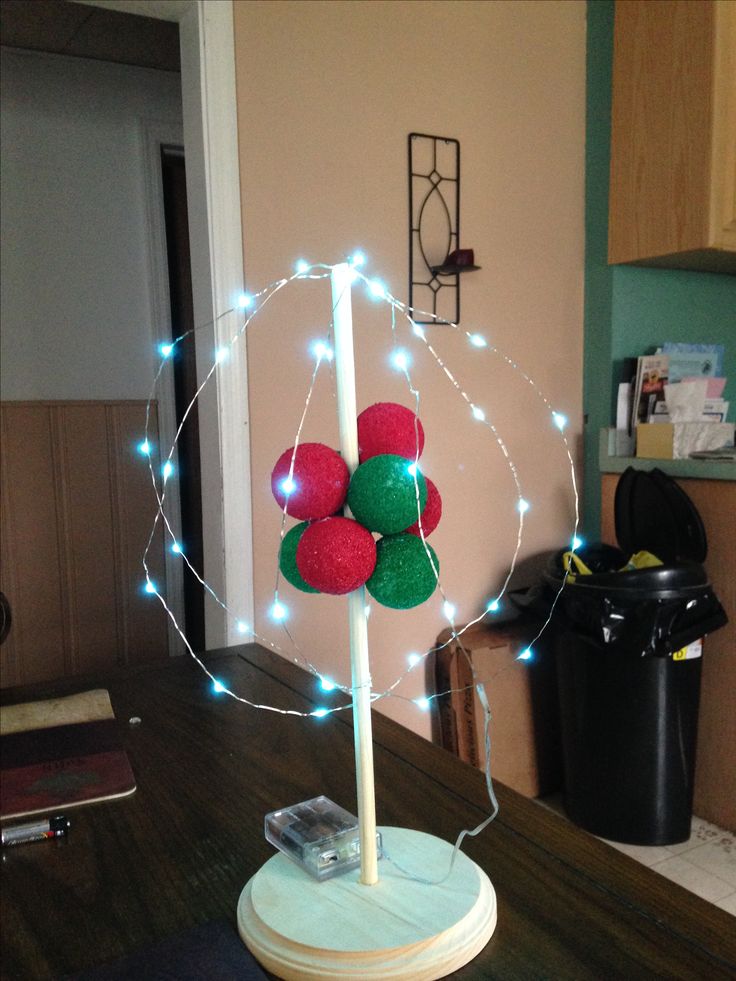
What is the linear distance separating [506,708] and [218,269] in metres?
1.46

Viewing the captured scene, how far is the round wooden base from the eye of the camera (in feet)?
2.15

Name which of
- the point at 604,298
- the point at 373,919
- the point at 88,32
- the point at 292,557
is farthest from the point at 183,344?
the point at 373,919

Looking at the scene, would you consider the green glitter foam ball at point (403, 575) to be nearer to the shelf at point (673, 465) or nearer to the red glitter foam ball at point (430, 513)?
the red glitter foam ball at point (430, 513)

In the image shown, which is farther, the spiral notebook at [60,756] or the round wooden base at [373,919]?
the spiral notebook at [60,756]

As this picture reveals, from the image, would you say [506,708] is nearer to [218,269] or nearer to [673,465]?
[673,465]

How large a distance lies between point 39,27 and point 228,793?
2642 millimetres

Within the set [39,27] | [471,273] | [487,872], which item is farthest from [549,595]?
[39,27]

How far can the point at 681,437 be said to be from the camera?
2.41 metres

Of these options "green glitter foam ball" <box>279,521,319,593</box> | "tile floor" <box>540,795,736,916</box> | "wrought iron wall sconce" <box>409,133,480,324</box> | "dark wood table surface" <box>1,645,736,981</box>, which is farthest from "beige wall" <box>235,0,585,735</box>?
"green glitter foam ball" <box>279,521,319,593</box>

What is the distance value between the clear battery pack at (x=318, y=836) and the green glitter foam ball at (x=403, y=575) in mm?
245

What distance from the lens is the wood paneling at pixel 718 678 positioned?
228 cm

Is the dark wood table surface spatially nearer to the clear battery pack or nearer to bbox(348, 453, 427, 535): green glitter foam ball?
the clear battery pack

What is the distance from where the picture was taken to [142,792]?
3.27ft

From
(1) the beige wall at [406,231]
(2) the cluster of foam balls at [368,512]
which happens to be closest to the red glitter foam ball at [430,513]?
Result: (2) the cluster of foam balls at [368,512]
